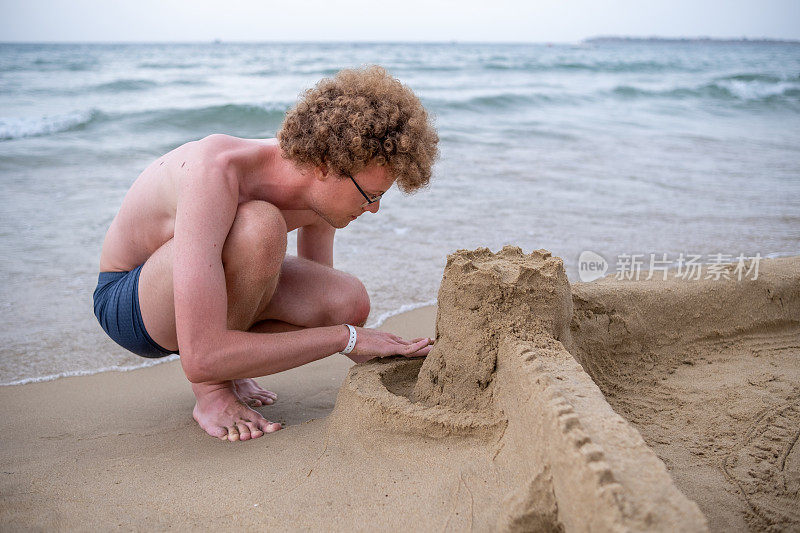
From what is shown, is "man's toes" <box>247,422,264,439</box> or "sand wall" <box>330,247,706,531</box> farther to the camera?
"man's toes" <box>247,422,264,439</box>

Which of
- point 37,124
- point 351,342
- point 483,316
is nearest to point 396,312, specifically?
point 351,342

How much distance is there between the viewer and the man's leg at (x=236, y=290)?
2041mm

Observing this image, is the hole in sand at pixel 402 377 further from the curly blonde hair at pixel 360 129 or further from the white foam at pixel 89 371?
the white foam at pixel 89 371

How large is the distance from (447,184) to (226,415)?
14.1 ft

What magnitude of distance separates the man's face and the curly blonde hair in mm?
33

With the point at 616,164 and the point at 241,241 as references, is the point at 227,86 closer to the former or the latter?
the point at 616,164

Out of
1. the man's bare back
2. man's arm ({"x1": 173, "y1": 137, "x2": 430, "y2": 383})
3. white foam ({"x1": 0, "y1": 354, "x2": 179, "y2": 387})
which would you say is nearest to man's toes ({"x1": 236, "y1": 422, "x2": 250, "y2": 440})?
man's arm ({"x1": 173, "y1": 137, "x2": 430, "y2": 383})

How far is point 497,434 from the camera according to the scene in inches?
70.2

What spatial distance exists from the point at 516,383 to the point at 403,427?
39 cm

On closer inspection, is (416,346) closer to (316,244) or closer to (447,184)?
(316,244)

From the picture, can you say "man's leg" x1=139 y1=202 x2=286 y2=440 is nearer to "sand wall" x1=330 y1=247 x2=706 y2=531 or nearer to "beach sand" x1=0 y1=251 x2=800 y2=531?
"beach sand" x1=0 y1=251 x2=800 y2=531

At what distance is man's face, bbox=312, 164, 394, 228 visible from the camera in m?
2.06

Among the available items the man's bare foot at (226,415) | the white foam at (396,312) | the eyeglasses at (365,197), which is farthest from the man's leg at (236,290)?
the white foam at (396,312)

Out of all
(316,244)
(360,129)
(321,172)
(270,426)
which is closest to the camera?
(360,129)
